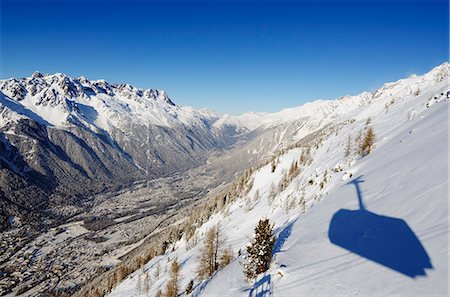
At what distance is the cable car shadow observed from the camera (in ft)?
53.9

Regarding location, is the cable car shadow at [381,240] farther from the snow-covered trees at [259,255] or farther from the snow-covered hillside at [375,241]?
the snow-covered trees at [259,255]

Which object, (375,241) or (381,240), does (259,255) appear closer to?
(375,241)

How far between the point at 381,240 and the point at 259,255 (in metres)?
9.86

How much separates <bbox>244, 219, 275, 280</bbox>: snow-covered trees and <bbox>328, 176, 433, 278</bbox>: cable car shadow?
5250 millimetres

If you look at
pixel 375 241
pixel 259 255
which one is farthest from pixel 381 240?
pixel 259 255

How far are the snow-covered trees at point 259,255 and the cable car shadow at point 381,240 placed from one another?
17.2 feet

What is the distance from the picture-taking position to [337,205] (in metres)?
31.1

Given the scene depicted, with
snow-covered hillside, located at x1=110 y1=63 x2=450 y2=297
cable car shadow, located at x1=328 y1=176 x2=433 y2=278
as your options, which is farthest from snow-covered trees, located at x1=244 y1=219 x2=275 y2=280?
cable car shadow, located at x1=328 y1=176 x2=433 y2=278

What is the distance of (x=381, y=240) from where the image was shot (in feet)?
65.4

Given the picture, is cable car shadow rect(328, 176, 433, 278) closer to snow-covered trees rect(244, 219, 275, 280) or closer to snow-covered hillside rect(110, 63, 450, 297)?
snow-covered hillside rect(110, 63, 450, 297)

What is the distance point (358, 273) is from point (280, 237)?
1544cm

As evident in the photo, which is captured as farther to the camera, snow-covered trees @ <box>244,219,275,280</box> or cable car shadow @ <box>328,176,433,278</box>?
snow-covered trees @ <box>244,219,275,280</box>

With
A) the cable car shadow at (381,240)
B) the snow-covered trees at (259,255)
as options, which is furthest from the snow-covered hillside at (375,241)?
the snow-covered trees at (259,255)

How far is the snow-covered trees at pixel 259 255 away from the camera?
25750 mm
